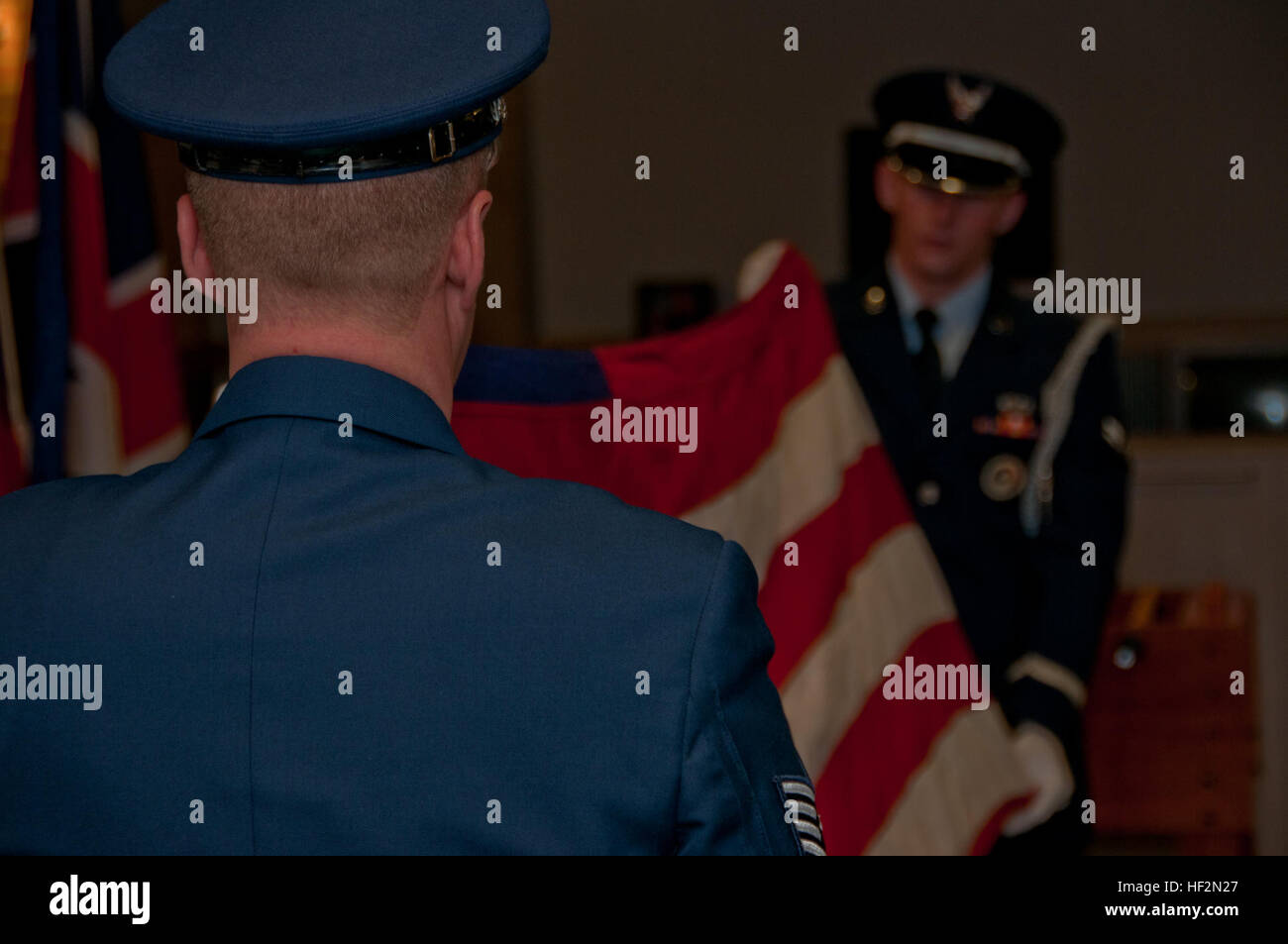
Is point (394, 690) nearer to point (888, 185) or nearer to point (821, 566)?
point (821, 566)

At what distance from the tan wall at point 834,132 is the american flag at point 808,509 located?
2.54 meters

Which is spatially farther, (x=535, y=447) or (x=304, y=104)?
(x=535, y=447)

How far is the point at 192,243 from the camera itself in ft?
2.50

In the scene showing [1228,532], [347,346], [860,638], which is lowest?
[1228,532]

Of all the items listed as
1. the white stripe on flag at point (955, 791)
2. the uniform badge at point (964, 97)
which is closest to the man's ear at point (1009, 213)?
the uniform badge at point (964, 97)

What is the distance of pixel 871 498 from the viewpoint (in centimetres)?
135

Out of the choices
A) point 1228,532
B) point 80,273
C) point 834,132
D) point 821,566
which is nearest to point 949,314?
point 821,566

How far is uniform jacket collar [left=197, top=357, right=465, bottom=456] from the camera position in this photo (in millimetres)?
710

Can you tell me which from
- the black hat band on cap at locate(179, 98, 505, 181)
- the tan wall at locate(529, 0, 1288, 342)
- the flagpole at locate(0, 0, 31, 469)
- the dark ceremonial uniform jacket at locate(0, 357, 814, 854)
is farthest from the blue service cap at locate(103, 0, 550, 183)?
the tan wall at locate(529, 0, 1288, 342)

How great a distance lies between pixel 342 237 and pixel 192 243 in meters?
0.11

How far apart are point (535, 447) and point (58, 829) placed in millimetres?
555

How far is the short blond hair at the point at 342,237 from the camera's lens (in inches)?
27.7
